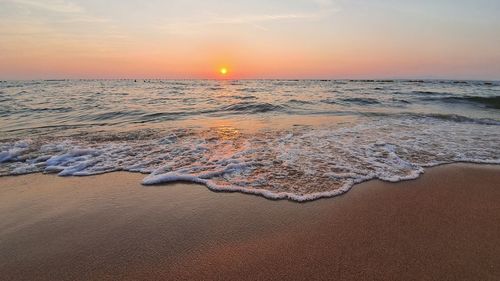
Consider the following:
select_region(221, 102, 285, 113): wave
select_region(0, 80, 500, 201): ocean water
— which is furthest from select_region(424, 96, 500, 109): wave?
select_region(221, 102, 285, 113): wave

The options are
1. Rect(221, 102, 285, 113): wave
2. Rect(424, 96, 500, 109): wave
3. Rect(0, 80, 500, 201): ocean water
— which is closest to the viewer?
Rect(0, 80, 500, 201): ocean water

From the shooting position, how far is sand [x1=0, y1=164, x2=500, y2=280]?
2.42m

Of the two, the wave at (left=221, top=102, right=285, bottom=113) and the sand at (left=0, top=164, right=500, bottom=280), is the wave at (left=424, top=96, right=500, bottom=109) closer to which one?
the wave at (left=221, top=102, right=285, bottom=113)

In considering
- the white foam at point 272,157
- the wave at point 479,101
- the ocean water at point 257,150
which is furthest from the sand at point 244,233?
the wave at point 479,101

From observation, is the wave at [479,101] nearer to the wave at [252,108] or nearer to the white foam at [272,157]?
the wave at [252,108]

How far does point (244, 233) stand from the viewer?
296 centimetres

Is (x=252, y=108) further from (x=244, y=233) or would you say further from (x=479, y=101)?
(x=479, y=101)

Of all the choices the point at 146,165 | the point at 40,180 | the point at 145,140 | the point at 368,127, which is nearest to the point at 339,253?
the point at 146,165

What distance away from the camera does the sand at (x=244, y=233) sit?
95.2 inches

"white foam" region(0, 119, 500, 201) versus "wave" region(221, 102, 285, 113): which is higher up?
"wave" region(221, 102, 285, 113)

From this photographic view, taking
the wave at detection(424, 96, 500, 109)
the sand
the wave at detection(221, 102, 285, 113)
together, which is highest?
the wave at detection(424, 96, 500, 109)

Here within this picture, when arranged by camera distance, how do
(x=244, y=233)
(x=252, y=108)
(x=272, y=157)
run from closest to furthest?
(x=244, y=233) → (x=272, y=157) → (x=252, y=108)

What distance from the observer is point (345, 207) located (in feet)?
11.5

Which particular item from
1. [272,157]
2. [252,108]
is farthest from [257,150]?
[252,108]
